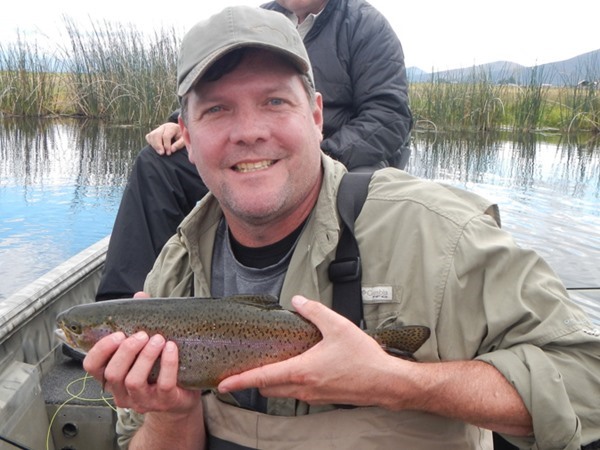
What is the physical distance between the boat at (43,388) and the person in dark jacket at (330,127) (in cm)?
42

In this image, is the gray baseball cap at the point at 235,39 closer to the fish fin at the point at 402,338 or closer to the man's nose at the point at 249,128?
the man's nose at the point at 249,128

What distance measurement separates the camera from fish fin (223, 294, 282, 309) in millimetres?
2166

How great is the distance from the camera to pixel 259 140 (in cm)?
231

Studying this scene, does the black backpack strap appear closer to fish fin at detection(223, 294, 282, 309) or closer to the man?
the man

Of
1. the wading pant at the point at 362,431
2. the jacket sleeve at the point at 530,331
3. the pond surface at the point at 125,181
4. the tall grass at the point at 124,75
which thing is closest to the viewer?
the jacket sleeve at the point at 530,331

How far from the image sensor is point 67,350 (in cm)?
402

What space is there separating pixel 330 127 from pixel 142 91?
44.0 ft

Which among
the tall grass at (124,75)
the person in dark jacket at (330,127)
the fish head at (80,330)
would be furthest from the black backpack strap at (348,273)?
the tall grass at (124,75)

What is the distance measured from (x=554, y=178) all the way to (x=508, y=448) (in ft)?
35.2

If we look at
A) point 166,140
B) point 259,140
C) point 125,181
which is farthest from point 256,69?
point 125,181

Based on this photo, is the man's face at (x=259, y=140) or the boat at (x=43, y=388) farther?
the boat at (x=43, y=388)

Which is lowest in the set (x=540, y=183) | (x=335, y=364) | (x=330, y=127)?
(x=540, y=183)

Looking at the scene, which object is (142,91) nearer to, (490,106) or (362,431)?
(490,106)

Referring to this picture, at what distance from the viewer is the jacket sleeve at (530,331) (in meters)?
1.81
